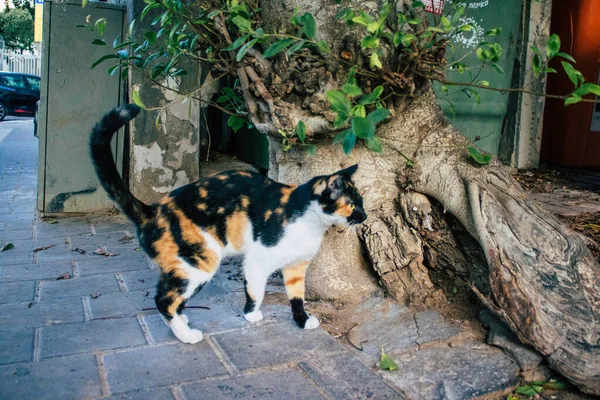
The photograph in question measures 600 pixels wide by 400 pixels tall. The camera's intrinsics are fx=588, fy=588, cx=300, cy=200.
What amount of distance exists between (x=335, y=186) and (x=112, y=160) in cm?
120

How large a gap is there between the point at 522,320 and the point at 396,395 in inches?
28.8

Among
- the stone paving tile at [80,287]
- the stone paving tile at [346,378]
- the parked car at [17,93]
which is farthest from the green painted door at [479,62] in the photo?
the parked car at [17,93]

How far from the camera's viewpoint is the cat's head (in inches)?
119

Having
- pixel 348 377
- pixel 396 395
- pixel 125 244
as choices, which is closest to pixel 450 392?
pixel 396 395

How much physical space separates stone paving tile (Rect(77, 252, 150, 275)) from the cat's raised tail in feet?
4.13

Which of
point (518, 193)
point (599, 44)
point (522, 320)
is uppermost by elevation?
A: point (599, 44)

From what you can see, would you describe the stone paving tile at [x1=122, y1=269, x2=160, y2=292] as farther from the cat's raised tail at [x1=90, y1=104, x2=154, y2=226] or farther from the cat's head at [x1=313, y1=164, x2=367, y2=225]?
the cat's head at [x1=313, y1=164, x2=367, y2=225]

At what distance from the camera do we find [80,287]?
3953mm

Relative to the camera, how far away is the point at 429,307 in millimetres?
3434

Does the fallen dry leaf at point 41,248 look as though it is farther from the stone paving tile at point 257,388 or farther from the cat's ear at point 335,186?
the cat's ear at point 335,186

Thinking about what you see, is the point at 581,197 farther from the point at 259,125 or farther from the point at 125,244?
the point at 125,244

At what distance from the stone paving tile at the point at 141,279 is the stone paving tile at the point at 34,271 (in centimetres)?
46

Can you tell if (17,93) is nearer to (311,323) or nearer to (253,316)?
(253,316)

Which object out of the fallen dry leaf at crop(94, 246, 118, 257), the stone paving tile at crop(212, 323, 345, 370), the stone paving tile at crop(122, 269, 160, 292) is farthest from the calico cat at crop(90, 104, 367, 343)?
the fallen dry leaf at crop(94, 246, 118, 257)
